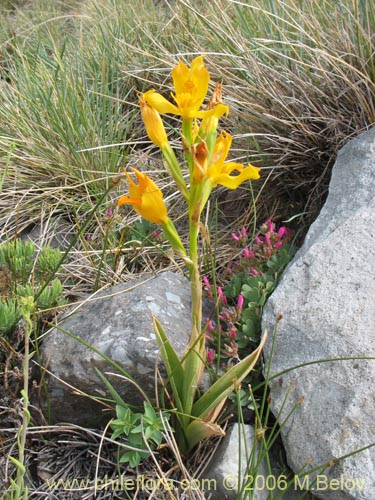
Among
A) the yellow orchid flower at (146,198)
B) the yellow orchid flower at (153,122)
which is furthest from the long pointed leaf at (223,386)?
the yellow orchid flower at (153,122)

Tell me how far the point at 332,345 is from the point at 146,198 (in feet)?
2.00

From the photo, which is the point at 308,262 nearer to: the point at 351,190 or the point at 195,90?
the point at 351,190

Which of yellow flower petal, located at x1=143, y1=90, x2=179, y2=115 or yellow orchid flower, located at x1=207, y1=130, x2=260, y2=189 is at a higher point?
yellow flower petal, located at x1=143, y1=90, x2=179, y2=115

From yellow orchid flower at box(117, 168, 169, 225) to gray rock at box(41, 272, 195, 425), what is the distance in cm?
43

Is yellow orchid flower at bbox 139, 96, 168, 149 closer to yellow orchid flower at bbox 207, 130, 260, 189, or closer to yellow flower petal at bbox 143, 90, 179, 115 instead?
yellow flower petal at bbox 143, 90, 179, 115

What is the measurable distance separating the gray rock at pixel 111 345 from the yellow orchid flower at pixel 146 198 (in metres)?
0.43

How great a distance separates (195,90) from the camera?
121 centimetres

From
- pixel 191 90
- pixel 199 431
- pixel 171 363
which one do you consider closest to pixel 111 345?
pixel 171 363

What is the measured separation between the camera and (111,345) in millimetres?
1537

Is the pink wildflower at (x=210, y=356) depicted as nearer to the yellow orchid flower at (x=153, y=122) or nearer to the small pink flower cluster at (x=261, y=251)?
the small pink flower cluster at (x=261, y=251)

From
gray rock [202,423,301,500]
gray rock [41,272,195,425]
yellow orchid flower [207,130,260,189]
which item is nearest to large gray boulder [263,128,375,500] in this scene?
gray rock [202,423,301,500]

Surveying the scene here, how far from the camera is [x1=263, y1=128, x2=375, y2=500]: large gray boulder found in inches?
51.4

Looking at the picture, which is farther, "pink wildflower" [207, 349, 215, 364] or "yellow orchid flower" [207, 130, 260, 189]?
"pink wildflower" [207, 349, 215, 364]

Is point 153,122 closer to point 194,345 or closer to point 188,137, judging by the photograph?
point 188,137
